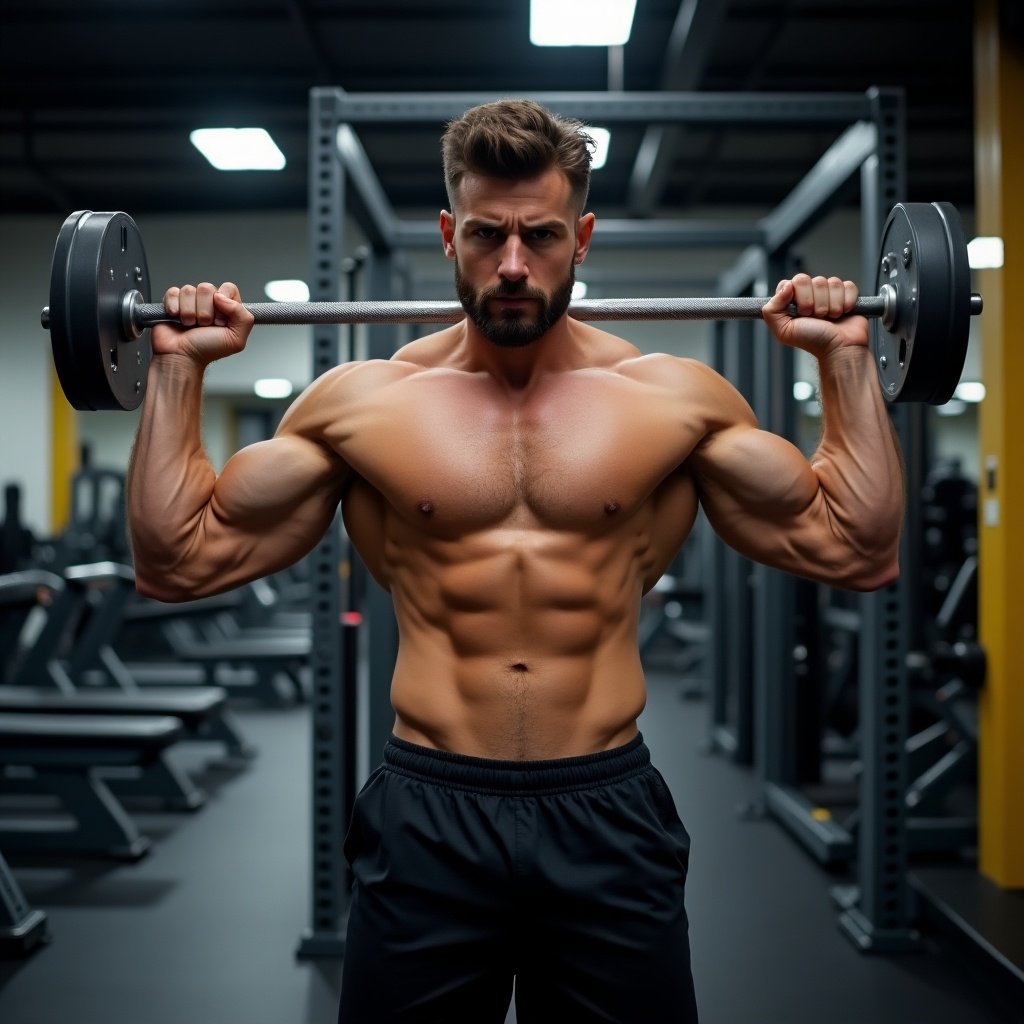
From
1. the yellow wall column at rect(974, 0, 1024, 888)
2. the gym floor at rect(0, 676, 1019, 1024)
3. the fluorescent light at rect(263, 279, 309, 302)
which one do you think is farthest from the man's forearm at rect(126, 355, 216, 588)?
the fluorescent light at rect(263, 279, 309, 302)

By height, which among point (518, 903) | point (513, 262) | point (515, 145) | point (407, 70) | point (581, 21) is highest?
point (407, 70)

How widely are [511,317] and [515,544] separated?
27cm

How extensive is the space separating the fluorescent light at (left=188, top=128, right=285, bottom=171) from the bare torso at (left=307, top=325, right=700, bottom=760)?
154 inches

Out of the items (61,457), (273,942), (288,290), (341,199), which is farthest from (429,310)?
(61,457)

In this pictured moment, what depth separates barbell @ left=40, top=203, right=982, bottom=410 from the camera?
1.30 metres

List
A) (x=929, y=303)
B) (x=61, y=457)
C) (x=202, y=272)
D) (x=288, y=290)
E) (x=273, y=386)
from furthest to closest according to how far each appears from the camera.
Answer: (x=273, y=386) → (x=61, y=457) → (x=202, y=272) → (x=288, y=290) → (x=929, y=303)

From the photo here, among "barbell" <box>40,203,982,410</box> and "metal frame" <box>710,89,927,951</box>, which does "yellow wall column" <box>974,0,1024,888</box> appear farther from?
"barbell" <box>40,203,982,410</box>

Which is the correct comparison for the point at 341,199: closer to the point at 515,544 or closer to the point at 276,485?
the point at 276,485

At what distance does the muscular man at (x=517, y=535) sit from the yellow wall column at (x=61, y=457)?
7.72m

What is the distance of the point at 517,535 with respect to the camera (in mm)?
1288

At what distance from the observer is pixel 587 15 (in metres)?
3.35

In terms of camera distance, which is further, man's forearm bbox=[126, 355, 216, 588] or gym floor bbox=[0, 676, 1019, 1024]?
gym floor bbox=[0, 676, 1019, 1024]

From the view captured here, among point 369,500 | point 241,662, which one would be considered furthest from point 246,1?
point 369,500

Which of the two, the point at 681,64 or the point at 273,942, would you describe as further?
the point at 681,64
